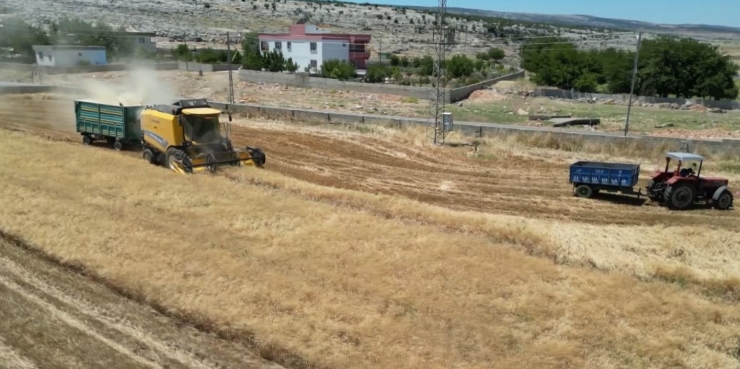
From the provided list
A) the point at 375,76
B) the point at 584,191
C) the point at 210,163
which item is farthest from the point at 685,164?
the point at 375,76

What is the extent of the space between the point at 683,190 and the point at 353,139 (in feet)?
51.7

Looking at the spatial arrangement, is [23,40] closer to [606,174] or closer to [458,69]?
[458,69]

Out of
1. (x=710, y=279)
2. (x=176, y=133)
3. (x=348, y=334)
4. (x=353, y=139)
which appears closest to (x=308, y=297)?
(x=348, y=334)

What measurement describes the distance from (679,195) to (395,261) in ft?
36.3

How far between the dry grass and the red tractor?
358cm

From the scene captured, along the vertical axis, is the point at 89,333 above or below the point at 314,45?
below

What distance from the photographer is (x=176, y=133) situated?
20.2 m

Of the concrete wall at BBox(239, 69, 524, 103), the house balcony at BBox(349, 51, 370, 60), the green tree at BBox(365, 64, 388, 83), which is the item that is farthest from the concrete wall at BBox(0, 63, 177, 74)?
the house balcony at BBox(349, 51, 370, 60)

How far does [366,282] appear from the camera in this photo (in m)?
12.5

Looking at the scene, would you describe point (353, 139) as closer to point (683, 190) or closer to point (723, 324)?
point (683, 190)

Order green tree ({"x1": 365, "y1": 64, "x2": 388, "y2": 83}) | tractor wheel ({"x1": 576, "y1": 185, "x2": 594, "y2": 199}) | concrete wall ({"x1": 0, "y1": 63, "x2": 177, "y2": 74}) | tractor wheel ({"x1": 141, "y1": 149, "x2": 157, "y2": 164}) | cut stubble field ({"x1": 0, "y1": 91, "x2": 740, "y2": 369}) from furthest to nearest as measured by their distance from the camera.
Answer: green tree ({"x1": 365, "y1": 64, "x2": 388, "y2": 83}) → concrete wall ({"x1": 0, "y1": 63, "x2": 177, "y2": 74}) → tractor wheel ({"x1": 141, "y1": 149, "x2": 157, "y2": 164}) → tractor wheel ({"x1": 576, "y1": 185, "x2": 594, "y2": 199}) → cut stubble field ({"x1": 0, "y1": 91, "x2": 740, "y2": 369})

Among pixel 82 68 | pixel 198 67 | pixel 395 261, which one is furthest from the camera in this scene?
pixel 198 67

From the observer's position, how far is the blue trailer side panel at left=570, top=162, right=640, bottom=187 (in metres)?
19.5

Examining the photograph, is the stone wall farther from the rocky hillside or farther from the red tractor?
the rocky hillside
